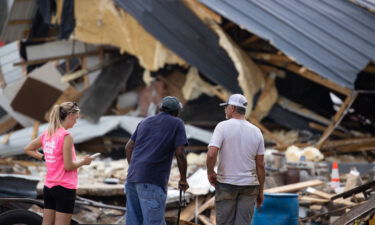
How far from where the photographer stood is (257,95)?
49.3 ft

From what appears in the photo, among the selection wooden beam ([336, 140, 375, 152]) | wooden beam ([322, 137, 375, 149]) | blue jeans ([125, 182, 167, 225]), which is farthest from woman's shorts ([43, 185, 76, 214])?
wooden beam ([336, 140, 375, 152])

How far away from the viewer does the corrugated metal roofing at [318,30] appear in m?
12.6

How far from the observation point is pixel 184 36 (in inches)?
578

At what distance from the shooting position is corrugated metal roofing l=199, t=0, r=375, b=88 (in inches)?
495

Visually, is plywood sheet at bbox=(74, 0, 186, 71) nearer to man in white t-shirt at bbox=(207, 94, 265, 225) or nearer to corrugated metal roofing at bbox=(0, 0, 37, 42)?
corrugated metal roofing at bbox=(0, 0, 37, 42)

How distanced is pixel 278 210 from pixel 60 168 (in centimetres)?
268

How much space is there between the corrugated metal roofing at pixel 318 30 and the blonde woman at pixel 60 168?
7297 millimetres

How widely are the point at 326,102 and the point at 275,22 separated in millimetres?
3158

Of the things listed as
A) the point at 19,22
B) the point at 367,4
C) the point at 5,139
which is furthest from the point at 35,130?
the point at 367,4

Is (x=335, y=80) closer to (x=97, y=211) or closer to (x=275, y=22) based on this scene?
(x=275, y=22)

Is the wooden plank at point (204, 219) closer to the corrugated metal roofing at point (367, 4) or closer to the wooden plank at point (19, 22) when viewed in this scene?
the corrugated metal roofing at point (367, 4)

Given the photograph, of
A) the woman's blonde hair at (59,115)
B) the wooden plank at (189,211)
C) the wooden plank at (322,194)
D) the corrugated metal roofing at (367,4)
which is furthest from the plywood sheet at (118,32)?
the woman's blonde hair at (59,115)

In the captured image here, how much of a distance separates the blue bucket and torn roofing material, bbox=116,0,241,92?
7.32 metres

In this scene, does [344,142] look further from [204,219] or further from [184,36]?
[204,219]
